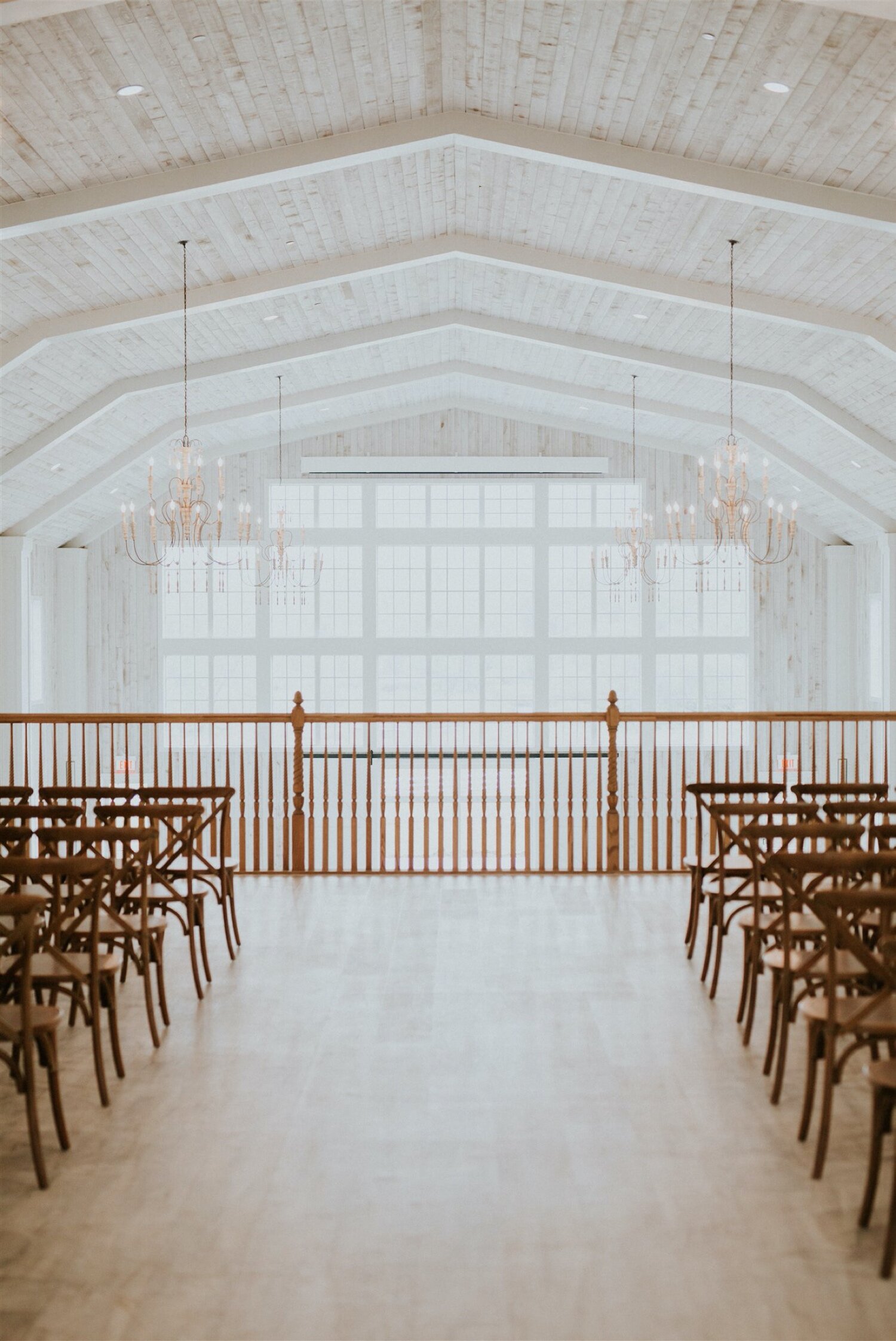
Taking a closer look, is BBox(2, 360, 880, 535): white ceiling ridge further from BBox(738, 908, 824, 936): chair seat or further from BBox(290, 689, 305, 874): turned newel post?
BBox(738, 908, 824, 936): chair seat

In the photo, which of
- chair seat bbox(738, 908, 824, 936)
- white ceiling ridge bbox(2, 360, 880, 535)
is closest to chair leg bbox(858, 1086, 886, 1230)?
chair seat bbox(738, 908, 824, 936)

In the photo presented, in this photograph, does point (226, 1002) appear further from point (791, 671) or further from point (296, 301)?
point (791, 671)

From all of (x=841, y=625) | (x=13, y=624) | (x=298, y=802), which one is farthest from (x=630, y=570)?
(x=298, y=802)

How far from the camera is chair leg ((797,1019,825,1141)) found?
3.63m

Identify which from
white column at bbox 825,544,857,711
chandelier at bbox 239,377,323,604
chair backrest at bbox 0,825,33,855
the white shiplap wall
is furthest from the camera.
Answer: the white shiplap wall

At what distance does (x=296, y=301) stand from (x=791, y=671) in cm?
899

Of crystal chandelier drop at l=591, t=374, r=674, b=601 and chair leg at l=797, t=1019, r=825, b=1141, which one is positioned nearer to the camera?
chair leg at l=797, t=1019, r=825, b=1141

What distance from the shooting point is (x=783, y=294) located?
9195 mm

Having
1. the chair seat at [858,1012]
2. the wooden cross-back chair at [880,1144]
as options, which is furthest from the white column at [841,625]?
the wooden cross-back chair at [880,1144]

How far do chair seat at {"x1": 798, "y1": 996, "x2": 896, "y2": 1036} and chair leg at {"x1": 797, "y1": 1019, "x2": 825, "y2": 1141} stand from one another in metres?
0.05

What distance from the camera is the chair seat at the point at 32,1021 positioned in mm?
3391

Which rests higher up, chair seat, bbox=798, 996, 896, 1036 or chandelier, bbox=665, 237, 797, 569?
chandelier, bbox=665, 237, 797, 569

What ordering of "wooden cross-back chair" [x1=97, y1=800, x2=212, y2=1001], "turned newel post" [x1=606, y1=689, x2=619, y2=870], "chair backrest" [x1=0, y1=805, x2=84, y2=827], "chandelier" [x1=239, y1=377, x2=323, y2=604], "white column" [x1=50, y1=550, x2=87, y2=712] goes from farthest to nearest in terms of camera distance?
"chandelier" [x1=239, y1=377, x2=323, y2=604] → "white column" [x1=50, y1=550, x2=87, y2=712] → "turned newel post" [x1=606, y1=689, x2=619, y2=870] → "chair backrest" [x1=0, y1=805, x2=84, y2=827] → "wooden cross-back chair" [x1=97, y1=800, x2=212, y2=1001]

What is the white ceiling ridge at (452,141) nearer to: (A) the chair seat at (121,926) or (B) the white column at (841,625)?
(A) the chair seat at (121,926)
